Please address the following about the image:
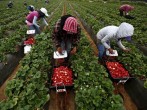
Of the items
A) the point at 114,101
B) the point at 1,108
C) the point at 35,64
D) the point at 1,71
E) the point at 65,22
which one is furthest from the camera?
the point at 1,71

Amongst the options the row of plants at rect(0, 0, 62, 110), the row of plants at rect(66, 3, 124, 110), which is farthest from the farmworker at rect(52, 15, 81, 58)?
the row of plants at rect(0, 0, 62, 110)

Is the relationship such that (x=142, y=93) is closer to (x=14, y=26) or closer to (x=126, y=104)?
(x=126, y=104)

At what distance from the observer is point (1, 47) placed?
5.70m

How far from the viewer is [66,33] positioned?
4.30 m

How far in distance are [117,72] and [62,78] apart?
1681 millimetres

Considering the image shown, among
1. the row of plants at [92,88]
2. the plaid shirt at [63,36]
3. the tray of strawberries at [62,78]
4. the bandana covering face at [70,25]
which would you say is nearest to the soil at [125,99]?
the row of plants at [92,88]

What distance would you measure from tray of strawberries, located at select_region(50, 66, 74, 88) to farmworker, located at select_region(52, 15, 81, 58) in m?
0.59

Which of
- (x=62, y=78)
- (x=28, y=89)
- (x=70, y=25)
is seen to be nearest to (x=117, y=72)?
(x=62, y=78)

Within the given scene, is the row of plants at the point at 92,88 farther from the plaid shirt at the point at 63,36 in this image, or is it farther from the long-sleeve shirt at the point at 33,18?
the long-sleeve shirt at the point at 33,18

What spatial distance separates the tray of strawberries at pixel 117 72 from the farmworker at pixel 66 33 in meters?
A: 1.27

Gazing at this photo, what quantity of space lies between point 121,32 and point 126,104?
1.93 m

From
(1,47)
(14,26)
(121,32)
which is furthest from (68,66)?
(14,26)

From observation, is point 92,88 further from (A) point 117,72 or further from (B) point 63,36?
(B) point 63,36

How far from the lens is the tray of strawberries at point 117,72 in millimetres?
4431
